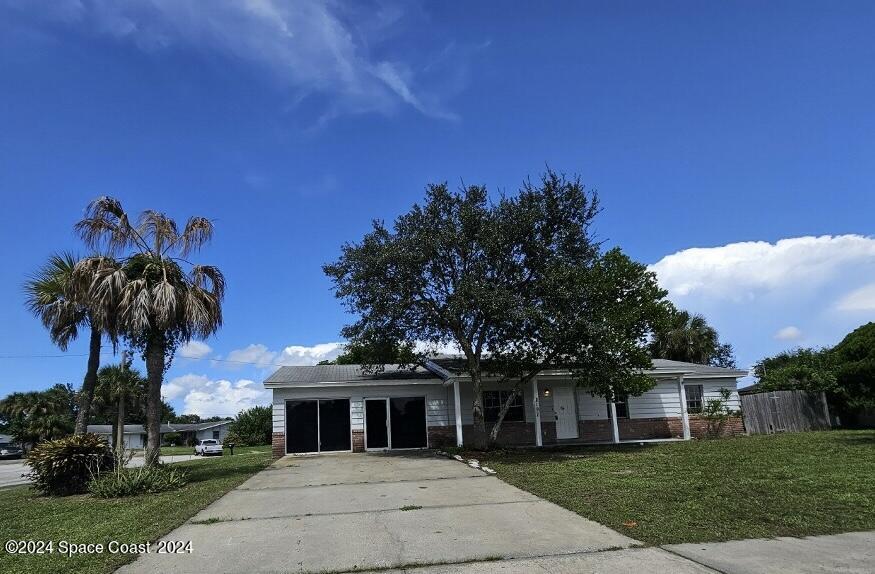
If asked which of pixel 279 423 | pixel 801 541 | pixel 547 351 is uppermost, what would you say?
pixel 547 351

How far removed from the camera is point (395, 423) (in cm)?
2225

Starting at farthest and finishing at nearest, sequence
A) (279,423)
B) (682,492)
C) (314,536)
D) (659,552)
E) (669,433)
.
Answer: (669,433) → (279,423) → (682,492) → (314,536) → (659,552)

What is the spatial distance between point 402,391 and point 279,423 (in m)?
4.63

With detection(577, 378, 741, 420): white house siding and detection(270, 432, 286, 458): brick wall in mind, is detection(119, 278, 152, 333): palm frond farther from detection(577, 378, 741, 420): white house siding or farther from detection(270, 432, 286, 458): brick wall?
detection(577, 378, 741, 420): white house siding

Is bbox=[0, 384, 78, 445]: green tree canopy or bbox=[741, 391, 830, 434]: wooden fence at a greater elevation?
bbox=[0, 384, 78, 445]: green tree canopy

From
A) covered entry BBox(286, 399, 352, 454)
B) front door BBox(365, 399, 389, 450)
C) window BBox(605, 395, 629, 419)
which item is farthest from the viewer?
window BBox(605, 395, 629, 419)

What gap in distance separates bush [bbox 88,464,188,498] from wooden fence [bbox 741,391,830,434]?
21260 millimetres

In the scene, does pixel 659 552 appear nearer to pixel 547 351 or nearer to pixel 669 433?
pixel 547 351

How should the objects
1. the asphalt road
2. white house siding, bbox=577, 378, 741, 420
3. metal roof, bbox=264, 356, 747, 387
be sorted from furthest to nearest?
white house siding, bbox=577, 378, 741, 420
metal roof, bbox=264, 356, 747, 387
the asphalt road

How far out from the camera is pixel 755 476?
36.9ft

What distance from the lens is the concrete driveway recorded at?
629 cm

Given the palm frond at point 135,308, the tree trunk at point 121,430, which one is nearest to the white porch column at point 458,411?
the tree trunk at point 121,430

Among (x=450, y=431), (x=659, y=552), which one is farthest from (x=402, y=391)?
(x=659, y=552)

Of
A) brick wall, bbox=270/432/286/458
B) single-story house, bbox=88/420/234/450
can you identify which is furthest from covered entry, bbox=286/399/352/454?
single-story house, bbox=88/420/234/450
